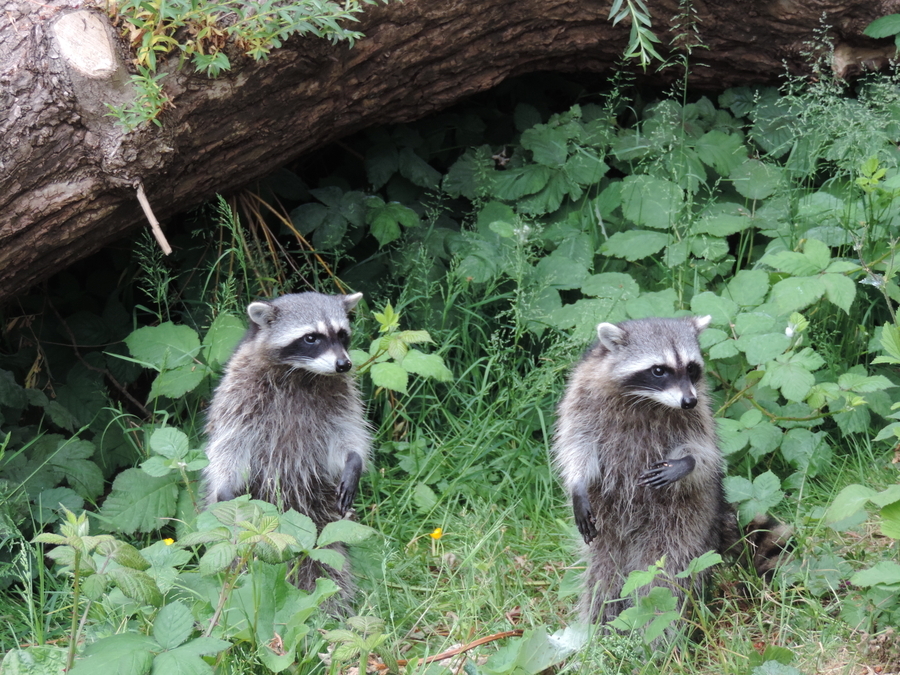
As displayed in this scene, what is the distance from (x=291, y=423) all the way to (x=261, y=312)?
442 mm

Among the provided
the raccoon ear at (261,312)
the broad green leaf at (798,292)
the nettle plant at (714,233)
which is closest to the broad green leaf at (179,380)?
the raccoon ear at (261,312)

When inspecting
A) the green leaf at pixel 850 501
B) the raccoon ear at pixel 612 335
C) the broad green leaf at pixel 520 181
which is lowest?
the green leaf at pixel 850 501

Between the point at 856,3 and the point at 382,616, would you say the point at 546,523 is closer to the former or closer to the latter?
the point at 382,616

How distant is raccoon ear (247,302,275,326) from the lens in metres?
3.58

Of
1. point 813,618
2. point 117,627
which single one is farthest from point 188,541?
point 813,618

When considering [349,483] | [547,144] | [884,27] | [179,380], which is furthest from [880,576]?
[884,27]

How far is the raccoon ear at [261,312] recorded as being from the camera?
3.58m

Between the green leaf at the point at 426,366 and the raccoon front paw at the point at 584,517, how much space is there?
27.5 inches

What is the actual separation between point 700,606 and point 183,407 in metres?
2.57

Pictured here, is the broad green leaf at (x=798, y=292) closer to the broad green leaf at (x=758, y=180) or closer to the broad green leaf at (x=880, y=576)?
the broad green leaf at (x=758, y=180)

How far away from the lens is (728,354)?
3822 mm

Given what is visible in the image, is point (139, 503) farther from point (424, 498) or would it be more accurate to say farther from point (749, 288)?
point (749, 288)

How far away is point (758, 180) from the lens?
185 inches

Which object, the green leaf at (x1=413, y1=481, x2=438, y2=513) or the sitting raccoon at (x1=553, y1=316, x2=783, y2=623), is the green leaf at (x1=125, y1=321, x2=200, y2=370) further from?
the sitting raccoon at (x1=553, y1=316, x2=783, y2=623)
